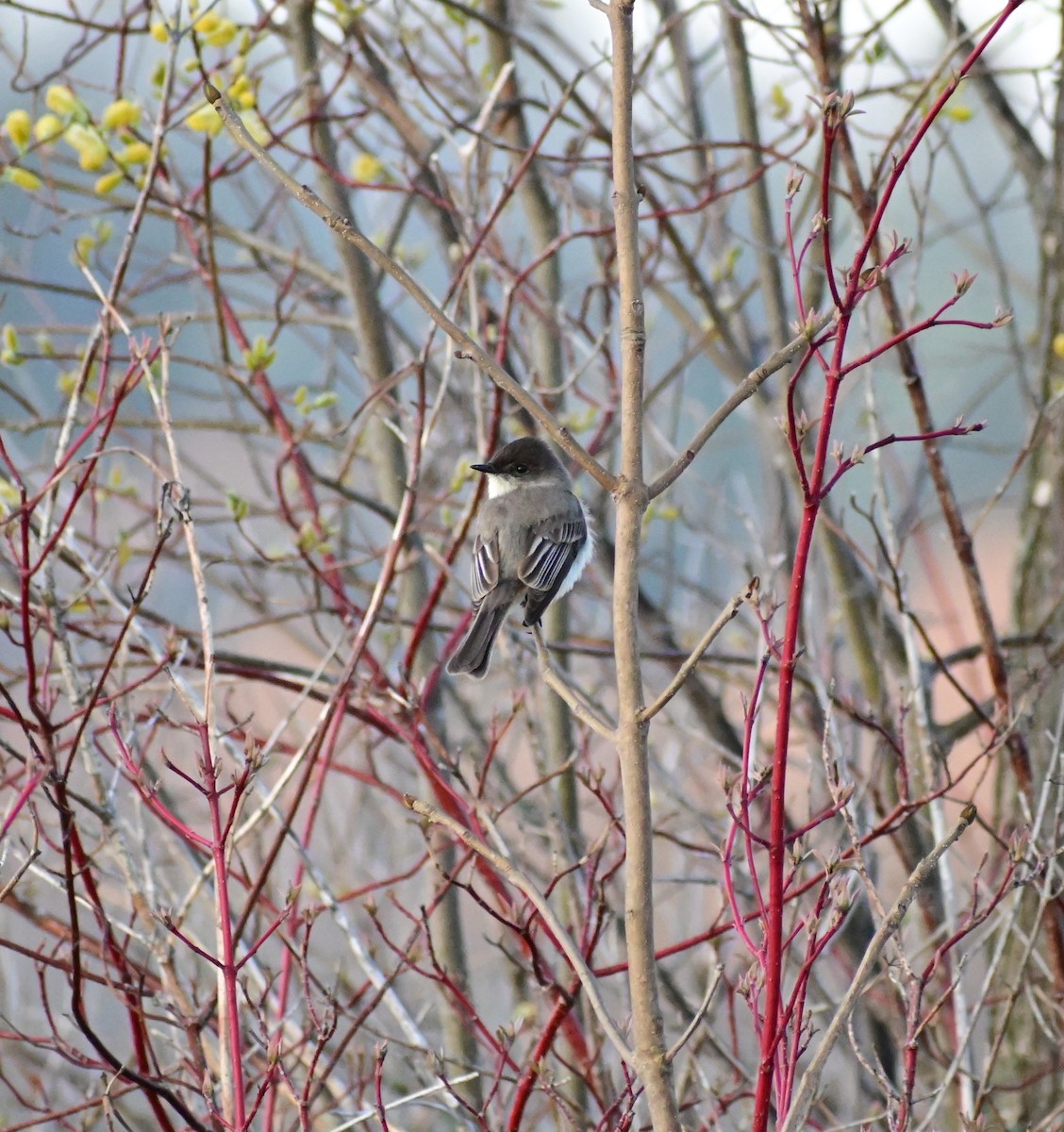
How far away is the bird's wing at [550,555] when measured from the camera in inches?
163

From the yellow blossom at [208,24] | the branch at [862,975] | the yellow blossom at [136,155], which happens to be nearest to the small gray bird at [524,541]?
the yellow blossom at [136,155]

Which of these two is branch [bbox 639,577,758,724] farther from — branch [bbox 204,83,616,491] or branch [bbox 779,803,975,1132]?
branch [bbox 779,803,975,1132]

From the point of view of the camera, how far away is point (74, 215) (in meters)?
4.30

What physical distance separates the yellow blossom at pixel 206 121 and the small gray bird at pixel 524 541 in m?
1.19

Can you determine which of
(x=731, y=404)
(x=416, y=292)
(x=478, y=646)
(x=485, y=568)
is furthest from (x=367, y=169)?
(x=731, y=404)

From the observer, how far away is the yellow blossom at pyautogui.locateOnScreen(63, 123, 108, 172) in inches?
134

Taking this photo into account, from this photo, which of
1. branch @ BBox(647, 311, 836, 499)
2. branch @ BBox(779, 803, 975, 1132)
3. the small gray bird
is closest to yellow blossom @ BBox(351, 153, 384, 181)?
the small gray bird

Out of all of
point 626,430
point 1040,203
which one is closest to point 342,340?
point 1040,203

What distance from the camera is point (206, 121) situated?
337 cm

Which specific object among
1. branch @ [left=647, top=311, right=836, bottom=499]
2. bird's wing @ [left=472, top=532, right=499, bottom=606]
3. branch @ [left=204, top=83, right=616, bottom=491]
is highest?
bird's wing @ [left=472, top=532, right=499, bottom=606]

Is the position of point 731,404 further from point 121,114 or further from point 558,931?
point 121,114

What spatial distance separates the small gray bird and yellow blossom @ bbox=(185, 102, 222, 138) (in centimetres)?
119

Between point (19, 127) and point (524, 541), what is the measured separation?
1885 millimetres

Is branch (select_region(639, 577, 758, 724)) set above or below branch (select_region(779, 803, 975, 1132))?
above
